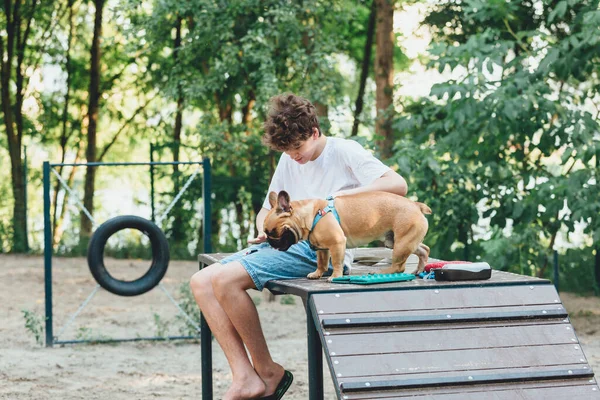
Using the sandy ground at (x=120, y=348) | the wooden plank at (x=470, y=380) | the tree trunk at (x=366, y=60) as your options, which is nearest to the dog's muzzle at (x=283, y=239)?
the wooden plank at (x=470, y=380)

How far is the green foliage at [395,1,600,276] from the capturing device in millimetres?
6617

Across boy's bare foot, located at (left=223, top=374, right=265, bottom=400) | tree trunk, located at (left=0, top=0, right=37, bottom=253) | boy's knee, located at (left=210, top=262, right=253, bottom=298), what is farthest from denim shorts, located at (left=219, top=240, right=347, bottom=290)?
tree trunk, located at (left=0, top=0, right=37, bottom=253)

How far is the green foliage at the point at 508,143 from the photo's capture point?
21.7ft

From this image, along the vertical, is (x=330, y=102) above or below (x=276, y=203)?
above

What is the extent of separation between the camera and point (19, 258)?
1348 cm

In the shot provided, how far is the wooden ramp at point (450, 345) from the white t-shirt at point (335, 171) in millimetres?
726

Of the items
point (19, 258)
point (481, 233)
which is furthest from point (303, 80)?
point (19, 258)

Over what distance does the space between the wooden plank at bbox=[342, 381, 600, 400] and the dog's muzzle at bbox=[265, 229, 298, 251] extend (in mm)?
765

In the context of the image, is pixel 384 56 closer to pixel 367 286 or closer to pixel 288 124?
pixel 288 124

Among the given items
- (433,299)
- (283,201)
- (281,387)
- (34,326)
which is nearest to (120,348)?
(34,326)

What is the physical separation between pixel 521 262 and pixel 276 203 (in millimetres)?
4210

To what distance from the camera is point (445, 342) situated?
9.97ft

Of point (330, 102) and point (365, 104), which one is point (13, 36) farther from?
point (330, 102)

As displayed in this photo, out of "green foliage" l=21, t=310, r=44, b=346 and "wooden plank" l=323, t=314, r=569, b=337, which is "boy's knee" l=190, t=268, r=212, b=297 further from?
"green foliage" l=21, t=310, r=44, b=346
